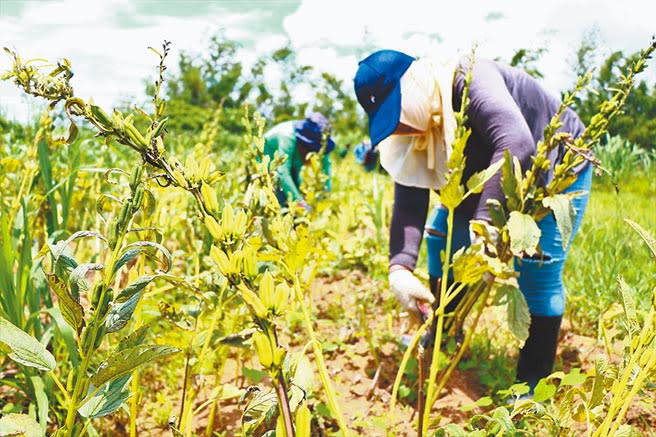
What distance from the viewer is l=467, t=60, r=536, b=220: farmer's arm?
1.43m

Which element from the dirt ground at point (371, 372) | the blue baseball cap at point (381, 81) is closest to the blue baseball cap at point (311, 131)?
the dirt ground at point (371, 372)

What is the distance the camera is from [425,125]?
1.75 m

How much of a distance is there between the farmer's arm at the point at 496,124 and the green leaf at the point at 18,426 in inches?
46.4

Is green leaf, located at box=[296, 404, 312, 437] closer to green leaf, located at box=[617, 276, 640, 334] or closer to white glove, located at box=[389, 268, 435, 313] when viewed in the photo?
green leaf, located at box=[617, 276, 640, 334]

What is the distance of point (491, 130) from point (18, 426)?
1.35 m

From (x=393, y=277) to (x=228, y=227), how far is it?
A: 1.19 meters

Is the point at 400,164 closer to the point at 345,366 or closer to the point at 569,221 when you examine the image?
the point at 345,366

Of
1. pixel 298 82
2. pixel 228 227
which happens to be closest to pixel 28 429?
pixel 228 227

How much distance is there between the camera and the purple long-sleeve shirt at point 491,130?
1462 millimetres

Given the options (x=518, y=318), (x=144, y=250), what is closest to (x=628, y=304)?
(x=518, y=318)

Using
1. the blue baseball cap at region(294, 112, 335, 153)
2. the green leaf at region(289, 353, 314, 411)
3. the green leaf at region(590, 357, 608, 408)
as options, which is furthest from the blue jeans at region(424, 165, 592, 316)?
the blue baseball cap at region(294, 112, 335, 153)

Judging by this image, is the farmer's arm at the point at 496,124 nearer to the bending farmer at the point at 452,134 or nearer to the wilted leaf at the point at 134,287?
the bending farmer at the point at 452,134

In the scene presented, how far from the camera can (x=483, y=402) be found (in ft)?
4.45

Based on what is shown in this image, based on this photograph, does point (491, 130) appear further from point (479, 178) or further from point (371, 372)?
point (371, 372)
